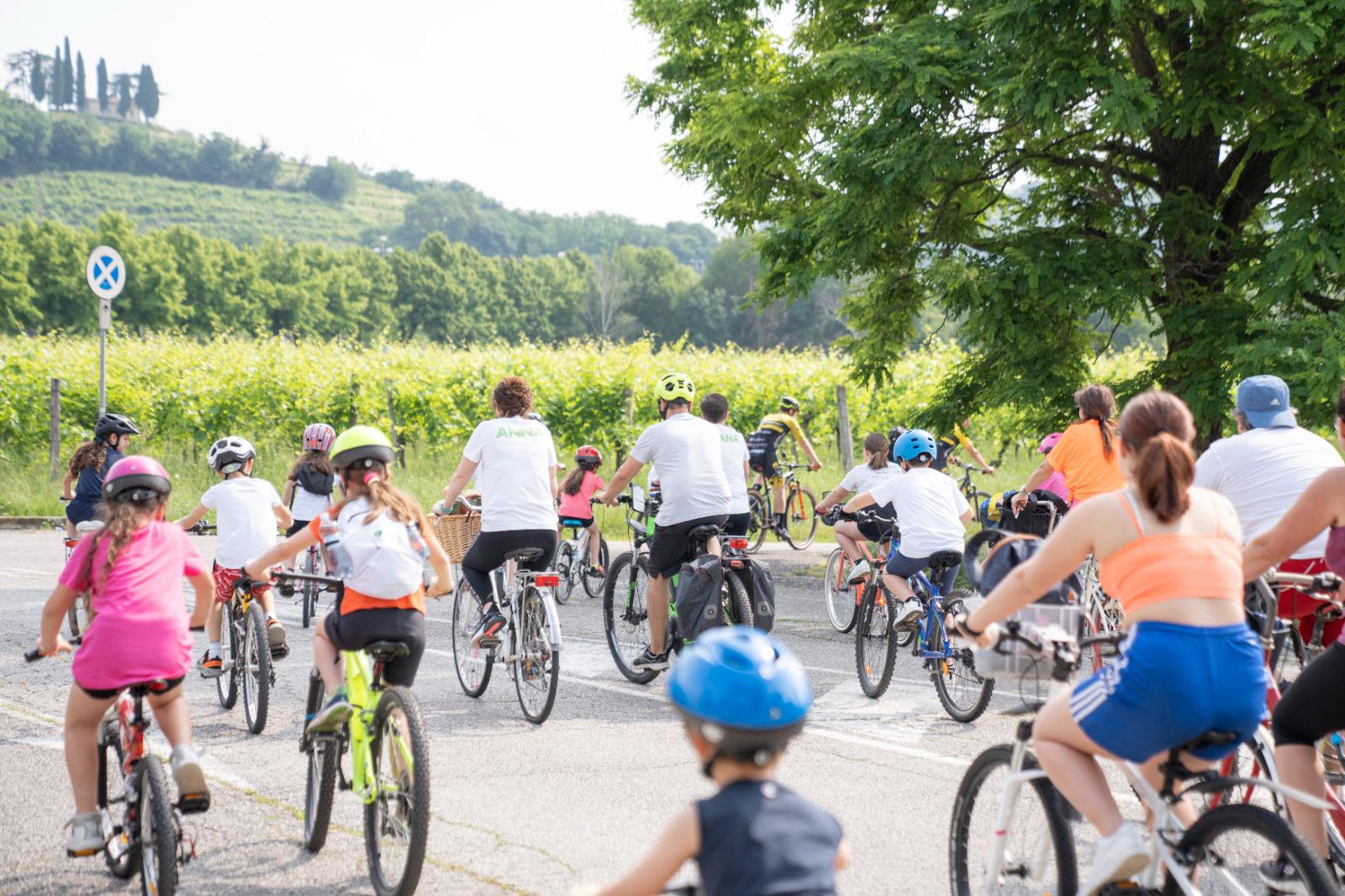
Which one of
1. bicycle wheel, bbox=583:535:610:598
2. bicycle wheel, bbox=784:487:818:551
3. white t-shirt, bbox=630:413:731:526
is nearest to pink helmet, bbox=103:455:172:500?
white t-shirt, bbox=630:413:731:526

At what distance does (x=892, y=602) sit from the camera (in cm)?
823

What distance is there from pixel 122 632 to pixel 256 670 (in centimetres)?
307

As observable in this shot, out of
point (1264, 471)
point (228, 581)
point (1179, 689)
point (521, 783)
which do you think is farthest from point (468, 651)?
point (1179, 689)

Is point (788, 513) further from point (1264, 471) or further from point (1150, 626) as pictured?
point (1150, 626)

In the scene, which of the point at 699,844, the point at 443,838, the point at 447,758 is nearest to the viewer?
the point at 699,844

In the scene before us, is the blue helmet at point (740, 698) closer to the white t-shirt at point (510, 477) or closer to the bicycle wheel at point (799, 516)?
the white t-shirt at point (510, 477)

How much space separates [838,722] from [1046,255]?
22.0 feet

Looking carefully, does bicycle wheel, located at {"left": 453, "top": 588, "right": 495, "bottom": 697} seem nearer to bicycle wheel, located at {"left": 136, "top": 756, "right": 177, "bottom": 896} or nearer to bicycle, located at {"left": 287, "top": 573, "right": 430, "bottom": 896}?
bicycle, located at {"left": 287, "top": 573, "right": 430, "bottom": 896}

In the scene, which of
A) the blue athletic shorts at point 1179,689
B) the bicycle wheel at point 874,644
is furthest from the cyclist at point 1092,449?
the blue athletic shorts at point 1179,689

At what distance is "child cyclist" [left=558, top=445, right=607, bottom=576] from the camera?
13.6 meters

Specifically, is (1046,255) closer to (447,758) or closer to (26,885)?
(447,758)

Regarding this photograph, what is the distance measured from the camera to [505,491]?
25.6ft

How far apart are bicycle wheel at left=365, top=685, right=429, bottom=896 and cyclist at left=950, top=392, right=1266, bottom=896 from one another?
2027 millimetres

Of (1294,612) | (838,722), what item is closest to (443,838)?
(838,722)
